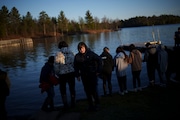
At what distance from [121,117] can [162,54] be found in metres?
3.74

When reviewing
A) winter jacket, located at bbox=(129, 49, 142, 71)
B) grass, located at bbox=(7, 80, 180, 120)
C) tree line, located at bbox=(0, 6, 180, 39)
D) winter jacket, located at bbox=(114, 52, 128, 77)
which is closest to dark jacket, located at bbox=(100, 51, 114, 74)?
winter jacket, located at bbox=(114, 52, 128, 77)

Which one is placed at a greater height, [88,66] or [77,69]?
[88,66]

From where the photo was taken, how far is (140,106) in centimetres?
710

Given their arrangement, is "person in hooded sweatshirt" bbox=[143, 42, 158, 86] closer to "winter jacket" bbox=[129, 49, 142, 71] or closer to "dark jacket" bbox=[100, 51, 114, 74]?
"winter jacket" bbox=[129, 49, 142, 71]

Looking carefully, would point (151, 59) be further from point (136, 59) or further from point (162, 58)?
point (136, 59)

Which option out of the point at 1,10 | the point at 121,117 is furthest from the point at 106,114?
the point at 1,10

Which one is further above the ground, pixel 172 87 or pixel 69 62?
pixel 69 62

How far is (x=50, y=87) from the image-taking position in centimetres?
734

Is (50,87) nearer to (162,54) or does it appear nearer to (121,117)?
(121,117)

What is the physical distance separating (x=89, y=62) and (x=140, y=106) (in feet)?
7.02

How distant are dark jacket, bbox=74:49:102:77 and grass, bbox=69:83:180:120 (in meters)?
1.32

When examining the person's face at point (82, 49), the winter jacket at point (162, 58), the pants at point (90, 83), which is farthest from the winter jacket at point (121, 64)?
the person's face at point (82, 49)

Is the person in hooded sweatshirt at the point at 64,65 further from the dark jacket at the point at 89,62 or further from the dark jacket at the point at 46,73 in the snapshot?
the dark jacket at the point at 89,62

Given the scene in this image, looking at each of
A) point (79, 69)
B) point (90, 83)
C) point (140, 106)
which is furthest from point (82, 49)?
point (140, 106)
